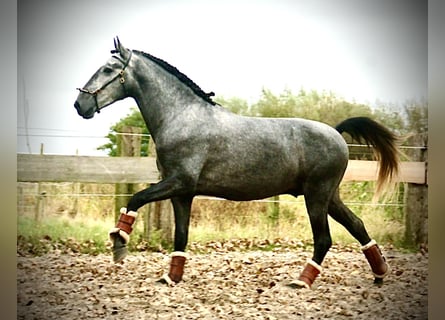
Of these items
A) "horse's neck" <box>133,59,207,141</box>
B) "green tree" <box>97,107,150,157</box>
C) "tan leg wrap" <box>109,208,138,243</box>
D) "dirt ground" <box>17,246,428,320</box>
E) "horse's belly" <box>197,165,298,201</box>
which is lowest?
"dirt ground" <box>17,246,428,320</box>

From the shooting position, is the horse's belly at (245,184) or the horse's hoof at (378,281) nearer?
the horse's belly at (245,184)

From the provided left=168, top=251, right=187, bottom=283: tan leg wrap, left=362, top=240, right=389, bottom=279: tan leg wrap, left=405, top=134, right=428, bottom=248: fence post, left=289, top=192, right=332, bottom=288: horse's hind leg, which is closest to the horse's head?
left=168, top=251, right=187, bottom=283: tan leg wrap

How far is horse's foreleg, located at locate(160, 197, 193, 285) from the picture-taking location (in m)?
4.32

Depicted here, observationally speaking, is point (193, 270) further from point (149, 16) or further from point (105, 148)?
point (149, 16)

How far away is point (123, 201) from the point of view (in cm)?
443

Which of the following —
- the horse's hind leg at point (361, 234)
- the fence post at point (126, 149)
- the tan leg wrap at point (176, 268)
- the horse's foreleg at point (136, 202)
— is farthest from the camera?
the horse's hind leg at point (361, 234)

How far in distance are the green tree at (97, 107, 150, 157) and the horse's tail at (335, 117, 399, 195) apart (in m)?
1.42

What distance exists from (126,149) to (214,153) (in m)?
0.65

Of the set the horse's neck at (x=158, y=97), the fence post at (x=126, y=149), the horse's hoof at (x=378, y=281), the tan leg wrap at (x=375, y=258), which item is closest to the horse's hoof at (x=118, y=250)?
the fence post at (x=126, y=149)

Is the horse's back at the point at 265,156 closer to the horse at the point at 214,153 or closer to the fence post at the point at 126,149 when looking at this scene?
the horse at the point at 214,153

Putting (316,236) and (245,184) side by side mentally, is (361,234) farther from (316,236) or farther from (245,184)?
(245,184)

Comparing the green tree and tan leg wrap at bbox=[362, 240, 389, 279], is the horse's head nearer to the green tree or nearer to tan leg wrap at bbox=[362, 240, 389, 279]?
the green tree

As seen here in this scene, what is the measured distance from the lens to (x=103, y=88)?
4.27 metres

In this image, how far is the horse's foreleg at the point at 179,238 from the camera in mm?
4316
